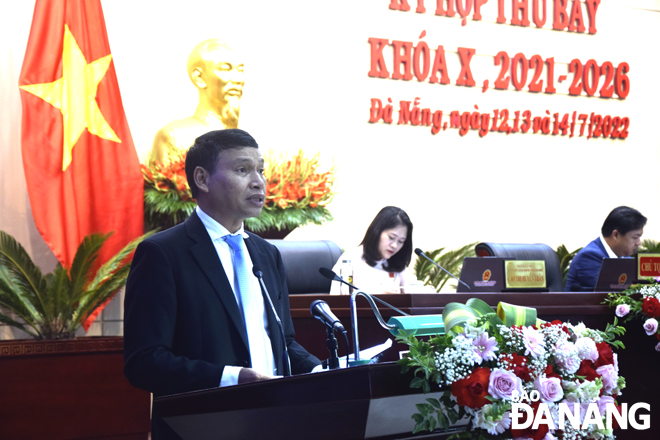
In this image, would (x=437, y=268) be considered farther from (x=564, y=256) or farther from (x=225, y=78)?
(x=225, y=78)

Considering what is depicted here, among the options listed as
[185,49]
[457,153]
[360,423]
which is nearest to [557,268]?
[457,153]

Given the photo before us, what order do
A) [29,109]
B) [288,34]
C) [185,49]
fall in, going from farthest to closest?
[288,34] < [185,49] < [29,109]

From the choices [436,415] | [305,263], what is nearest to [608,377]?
[436,415]

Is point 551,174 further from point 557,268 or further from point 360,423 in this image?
point 360,423

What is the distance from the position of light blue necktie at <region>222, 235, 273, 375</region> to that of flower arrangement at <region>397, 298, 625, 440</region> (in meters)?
0.45

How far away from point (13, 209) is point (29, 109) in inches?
31.4

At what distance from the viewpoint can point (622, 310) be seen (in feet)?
11.6

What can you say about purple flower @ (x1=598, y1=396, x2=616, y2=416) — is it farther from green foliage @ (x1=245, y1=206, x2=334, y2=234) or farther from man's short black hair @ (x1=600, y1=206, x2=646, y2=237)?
man's short black hair @ (x1=600, y1=206, x2=646, y2=237)

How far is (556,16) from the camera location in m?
6.92

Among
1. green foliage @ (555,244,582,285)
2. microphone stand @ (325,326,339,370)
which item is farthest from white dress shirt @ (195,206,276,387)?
green foliage @ (555,244,582,285)

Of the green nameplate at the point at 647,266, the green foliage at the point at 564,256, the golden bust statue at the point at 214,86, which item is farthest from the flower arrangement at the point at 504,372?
the green foliage at the point at 564,256

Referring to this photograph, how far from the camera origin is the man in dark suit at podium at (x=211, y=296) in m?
1.58

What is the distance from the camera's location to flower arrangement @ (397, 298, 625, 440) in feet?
4.18

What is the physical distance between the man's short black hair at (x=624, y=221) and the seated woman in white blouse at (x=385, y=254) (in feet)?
4.89
